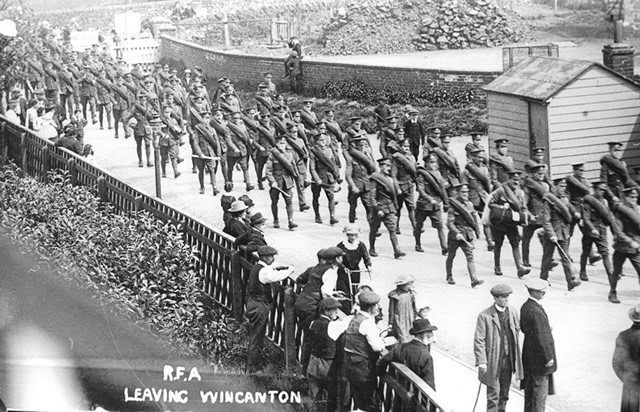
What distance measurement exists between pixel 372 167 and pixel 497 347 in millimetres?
6283

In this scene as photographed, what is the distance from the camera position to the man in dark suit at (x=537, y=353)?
8.57 meters

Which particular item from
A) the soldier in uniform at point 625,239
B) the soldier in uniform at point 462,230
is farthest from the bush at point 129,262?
the soldier in uniform at point 625,239

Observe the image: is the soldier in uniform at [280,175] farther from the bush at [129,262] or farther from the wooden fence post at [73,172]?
the bush at [129,262]

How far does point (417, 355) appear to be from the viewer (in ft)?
25.1

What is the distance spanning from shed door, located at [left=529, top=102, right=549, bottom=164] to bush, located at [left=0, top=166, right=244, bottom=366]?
5821 millimetres

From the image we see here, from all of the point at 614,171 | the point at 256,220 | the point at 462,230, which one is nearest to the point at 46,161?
the point at 256,220

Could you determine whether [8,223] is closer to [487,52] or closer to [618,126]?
[618,126]

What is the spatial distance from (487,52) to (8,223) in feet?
55.4

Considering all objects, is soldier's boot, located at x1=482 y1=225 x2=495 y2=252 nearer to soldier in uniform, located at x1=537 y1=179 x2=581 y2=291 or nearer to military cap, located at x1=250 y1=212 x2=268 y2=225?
soldier in uniform, located at x1=537 y1=179 x2=581 y2=291

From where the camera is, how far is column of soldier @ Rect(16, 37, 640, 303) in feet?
39.8

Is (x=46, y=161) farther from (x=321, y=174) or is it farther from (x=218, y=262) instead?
(x=218, y=262)

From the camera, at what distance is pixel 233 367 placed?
32.3 ft

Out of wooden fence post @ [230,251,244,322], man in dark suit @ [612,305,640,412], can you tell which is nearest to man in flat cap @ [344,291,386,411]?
man in dark suit @ [612,305,640,412]

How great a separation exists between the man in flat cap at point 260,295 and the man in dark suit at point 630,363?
2.94 metres
